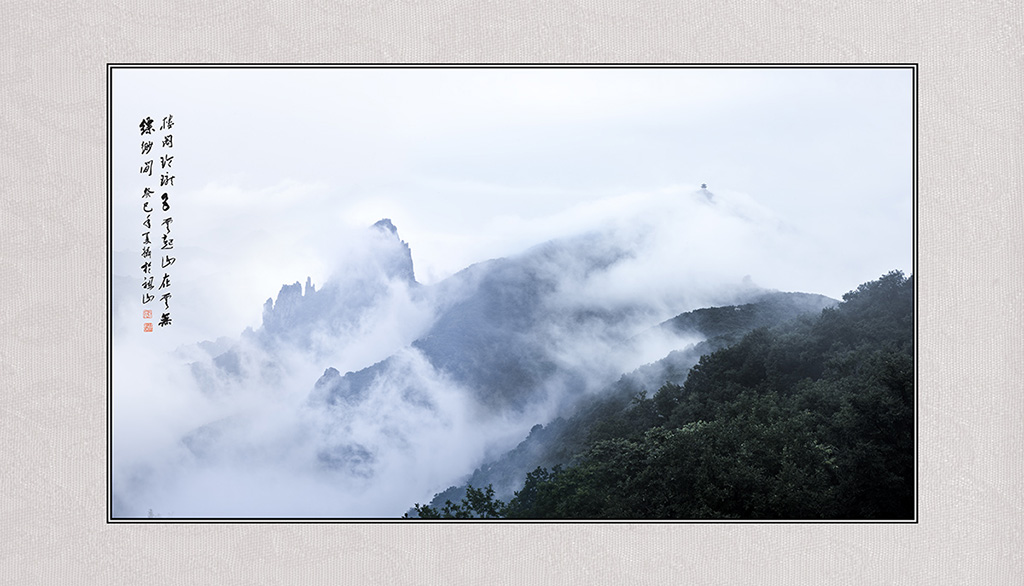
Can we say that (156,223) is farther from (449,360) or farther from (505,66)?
(505,66)

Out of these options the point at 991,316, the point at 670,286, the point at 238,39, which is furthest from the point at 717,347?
the point at 238,39

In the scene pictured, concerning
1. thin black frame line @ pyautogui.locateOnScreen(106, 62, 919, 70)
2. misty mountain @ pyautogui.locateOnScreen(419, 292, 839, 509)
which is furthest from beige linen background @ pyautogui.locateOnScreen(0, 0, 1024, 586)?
misty mountain @ pyautogui.locateOnScreen(419, 292, 839, 509)

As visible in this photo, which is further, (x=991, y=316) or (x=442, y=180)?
(x=442, y=180)

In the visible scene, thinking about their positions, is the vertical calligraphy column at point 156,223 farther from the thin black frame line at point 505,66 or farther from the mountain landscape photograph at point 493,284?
the thin black frame line at point 505,66

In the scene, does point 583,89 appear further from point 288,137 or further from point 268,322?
point 268,322

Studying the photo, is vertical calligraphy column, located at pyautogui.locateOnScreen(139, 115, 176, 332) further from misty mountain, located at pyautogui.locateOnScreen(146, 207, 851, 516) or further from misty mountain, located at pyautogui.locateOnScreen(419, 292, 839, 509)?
misty mountain, located at pyautogui.locateOnScreen(419, 292, 839, 509)

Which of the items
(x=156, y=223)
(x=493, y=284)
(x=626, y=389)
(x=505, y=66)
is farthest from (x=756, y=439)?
(x=156, y=223)

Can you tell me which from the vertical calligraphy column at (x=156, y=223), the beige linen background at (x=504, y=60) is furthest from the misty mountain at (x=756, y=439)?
the vertical calligraphy column at (x=156, y=223)
